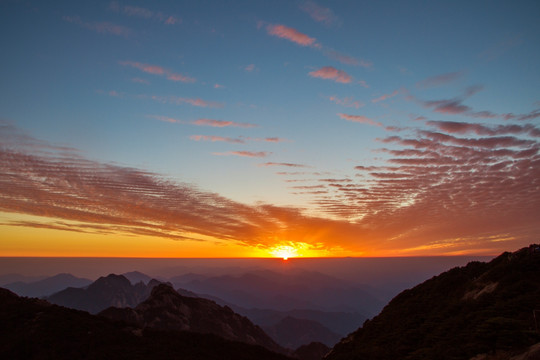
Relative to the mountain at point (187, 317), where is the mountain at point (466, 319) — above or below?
above

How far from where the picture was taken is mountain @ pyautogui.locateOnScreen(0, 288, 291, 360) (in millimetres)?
34969

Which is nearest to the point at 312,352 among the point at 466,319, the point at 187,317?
the point at 187,317

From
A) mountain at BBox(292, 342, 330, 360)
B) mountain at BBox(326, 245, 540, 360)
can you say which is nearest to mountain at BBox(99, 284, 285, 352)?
mountain at BBox(292, 342, 330, 360)

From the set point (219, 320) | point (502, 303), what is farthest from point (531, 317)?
point (219, 320)

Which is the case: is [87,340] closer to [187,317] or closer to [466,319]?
[466,319]

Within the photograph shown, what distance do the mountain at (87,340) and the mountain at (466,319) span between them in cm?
1959

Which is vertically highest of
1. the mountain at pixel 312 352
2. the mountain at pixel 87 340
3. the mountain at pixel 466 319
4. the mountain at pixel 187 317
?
the mountain at pixel 466 319

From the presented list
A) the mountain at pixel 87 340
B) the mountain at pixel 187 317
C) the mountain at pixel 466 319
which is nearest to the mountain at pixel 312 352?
the mountain at pixel 187 317

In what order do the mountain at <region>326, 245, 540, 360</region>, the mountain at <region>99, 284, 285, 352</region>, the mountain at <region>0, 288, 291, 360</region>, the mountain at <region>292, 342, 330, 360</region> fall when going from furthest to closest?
the mountain at <region>292, 342, 330, 360</region>
the mountain at <region>99, 284, 285, 352</region>
the mountain at <region>0, 288, 291, 360</region>
the mountain at <region>326, 245, 540, 360</region>

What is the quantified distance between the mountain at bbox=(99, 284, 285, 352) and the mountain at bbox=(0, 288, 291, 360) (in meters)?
78.3

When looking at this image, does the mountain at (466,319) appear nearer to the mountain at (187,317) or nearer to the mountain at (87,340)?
the mountain at (87,340)

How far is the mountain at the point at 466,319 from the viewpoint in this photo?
69.4 ft

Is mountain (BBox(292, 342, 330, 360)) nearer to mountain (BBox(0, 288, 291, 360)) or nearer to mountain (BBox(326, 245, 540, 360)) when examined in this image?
mountain (BBox(0, 288, 291, 360))

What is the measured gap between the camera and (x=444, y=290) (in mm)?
43500
